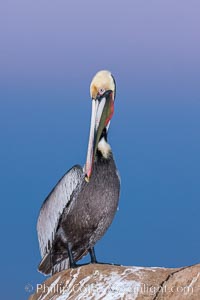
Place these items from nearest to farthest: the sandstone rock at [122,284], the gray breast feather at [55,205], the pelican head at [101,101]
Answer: the sandstone rock at [122,284] → the gray breast feather at [55,205] → the pelican head at [101,101]

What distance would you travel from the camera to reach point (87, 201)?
899 cm

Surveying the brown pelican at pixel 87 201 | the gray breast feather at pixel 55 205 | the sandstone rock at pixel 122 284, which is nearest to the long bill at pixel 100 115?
the brown pelican at pixel 87 201

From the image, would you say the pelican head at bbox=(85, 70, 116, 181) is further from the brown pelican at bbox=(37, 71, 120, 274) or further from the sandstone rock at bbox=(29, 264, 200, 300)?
the sandstone rock at bbox=(29, 264, 200, 300)

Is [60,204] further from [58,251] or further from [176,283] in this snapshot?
[176,283]

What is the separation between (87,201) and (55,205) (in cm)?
52

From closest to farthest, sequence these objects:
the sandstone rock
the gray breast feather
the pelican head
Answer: the sandstone rock, the gray breast feather, the pelican head

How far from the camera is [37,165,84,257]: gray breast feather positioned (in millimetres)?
9164

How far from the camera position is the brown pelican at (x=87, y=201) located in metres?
9.00

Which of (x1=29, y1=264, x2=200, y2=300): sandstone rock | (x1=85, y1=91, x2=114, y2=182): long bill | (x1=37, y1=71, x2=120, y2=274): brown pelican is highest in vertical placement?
(x1=85, y1=91, x2=114, y2=182): long bill

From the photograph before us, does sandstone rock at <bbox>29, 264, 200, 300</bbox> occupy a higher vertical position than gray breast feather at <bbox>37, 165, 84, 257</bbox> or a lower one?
lower

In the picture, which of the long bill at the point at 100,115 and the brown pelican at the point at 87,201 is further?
the long bill at the point at 100,115

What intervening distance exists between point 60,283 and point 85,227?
733 mm

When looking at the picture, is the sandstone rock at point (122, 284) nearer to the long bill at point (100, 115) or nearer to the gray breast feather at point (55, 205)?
the gray breast feather at point (55, 205)

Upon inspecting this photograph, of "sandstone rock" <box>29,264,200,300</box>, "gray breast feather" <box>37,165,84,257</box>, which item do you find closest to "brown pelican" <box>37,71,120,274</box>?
"gray breast feather" <box>37,165,84,257</box>
